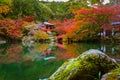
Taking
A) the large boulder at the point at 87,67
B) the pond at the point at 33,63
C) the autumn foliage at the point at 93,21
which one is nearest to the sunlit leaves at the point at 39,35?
the autumn foliage at the point at 93,21

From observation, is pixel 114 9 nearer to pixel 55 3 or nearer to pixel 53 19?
pixel 53 19

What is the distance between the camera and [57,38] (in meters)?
37.0

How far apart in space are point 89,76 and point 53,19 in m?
43.4

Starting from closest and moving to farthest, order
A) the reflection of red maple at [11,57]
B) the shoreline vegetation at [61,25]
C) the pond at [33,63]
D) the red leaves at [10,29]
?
the pond at [33,63] < the reflection of red maple at [11,57] < the shoreline vegetation at [61,25] < the red leaves at [10,29]

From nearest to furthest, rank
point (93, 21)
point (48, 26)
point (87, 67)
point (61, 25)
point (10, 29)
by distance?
point (87, 67) → point (93, 21) → point (10, 29) → point (61, 25) → point (48, 26)

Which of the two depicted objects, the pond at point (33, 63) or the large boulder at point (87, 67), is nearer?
the large boulder at point (87, 67)

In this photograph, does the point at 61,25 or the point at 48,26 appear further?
the point at 48,26

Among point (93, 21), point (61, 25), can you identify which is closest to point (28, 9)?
point (61, 25)

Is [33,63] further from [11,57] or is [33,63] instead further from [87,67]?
[87,67]

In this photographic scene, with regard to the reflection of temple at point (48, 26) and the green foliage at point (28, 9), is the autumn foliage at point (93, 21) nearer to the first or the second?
the reflection of temple at point (48, 26)

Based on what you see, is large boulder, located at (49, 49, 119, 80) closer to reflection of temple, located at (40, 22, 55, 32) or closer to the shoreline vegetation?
the shoreline vegetation

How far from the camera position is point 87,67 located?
479 cm

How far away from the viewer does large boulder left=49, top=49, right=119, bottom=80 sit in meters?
4.73

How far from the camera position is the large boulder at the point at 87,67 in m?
4.73
